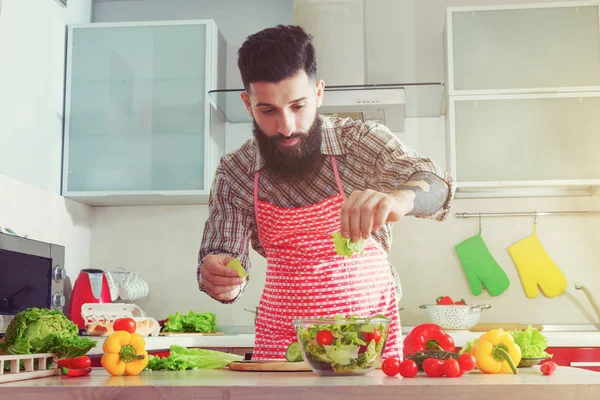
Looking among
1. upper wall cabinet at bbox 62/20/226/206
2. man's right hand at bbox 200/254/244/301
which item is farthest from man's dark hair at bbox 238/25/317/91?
upper wall cabinet at bbox 62/20/226/206

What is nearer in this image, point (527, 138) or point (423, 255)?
point (527, 138)

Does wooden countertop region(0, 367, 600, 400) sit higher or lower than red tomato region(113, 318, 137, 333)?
lower

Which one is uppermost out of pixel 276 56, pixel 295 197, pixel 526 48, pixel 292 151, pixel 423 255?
pixel 526 48

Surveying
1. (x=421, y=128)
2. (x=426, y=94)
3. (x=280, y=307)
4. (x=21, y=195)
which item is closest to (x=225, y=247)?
(x=280, y=307)

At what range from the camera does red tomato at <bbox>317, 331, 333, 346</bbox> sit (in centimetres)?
129

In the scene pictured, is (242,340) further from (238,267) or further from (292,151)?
(238,267)

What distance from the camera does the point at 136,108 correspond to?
3.41 meters

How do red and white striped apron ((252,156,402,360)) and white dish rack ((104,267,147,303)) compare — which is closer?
red and white striped apron ((252,156,402,360))

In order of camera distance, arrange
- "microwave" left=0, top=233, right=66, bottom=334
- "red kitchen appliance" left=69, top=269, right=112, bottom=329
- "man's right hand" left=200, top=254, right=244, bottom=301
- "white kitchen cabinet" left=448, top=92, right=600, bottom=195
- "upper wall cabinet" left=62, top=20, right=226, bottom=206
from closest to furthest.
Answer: "man's right hand" left=200, top=254, right=244, bottom=301
"microwave" left=0, top=233, right=66, bottom=334
"red kitchen appliance" left=69, top=269, right=112, bottom=329
"white kitchen cabinet" left=448, top=92, right=600, bottom=195
"upper wall cabinet" left=62, top=20, right=226, bottom=206

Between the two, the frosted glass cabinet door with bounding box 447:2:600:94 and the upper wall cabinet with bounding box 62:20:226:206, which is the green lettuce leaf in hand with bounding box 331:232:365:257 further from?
the frosted glass cabinet door with bounding box 447:2:600:94

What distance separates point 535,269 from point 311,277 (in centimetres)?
181

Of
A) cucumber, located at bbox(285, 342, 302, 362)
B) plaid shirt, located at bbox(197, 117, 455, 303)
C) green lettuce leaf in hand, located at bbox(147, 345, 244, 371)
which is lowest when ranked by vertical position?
green lettuce leaf in hand, located at bbox(147, 345, 244, 371)

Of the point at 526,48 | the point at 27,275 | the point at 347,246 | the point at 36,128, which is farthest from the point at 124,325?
the point at 526,48

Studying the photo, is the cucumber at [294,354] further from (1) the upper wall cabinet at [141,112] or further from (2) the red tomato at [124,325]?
(1) the upper wall cabinet at [141,112]
